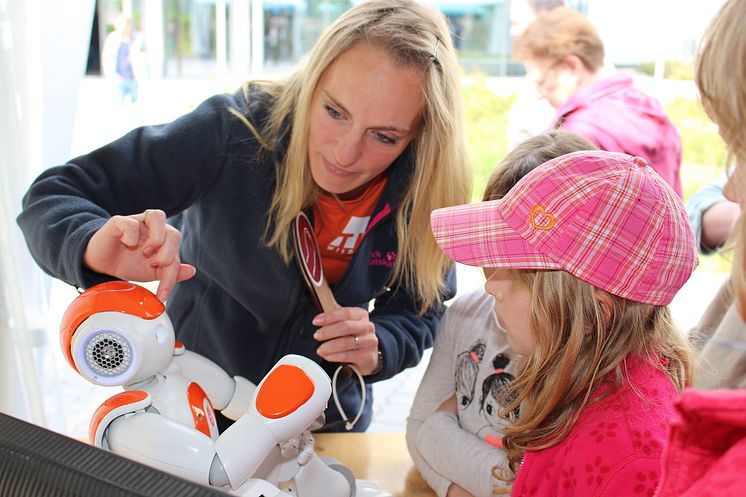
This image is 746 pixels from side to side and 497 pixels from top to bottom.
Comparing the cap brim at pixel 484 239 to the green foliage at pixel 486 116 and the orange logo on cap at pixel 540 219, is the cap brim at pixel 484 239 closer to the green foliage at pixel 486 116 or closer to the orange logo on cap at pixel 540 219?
the orange logo on cap at pixel 540 219

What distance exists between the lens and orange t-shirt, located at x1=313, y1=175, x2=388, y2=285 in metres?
1.39

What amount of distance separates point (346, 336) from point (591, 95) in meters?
1.56

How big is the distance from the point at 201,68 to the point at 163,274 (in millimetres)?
6913

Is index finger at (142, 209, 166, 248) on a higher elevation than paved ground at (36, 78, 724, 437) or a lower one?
higher

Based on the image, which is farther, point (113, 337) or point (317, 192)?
point (317, 192)

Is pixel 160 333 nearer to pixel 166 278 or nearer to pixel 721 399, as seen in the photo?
pixel 166 278

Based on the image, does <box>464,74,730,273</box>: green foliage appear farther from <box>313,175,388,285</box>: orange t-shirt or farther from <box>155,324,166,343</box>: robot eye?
<box>155,324,166,343</box>: robot eye

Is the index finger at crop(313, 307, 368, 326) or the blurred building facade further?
the blurred building facade

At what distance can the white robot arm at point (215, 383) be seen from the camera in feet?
3.04

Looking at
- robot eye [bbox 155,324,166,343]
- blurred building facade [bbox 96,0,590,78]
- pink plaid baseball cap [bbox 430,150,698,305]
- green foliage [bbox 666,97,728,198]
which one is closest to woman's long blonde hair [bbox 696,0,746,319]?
pink plaid baseball cap [bbox 430,150,698,305]

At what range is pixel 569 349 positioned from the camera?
934mm

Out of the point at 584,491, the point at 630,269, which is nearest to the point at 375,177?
the point at 630,269

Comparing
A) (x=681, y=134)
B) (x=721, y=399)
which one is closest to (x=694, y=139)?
(x=681, y=134)

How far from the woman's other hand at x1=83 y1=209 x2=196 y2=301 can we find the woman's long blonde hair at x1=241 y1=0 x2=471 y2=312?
0.93 ft
